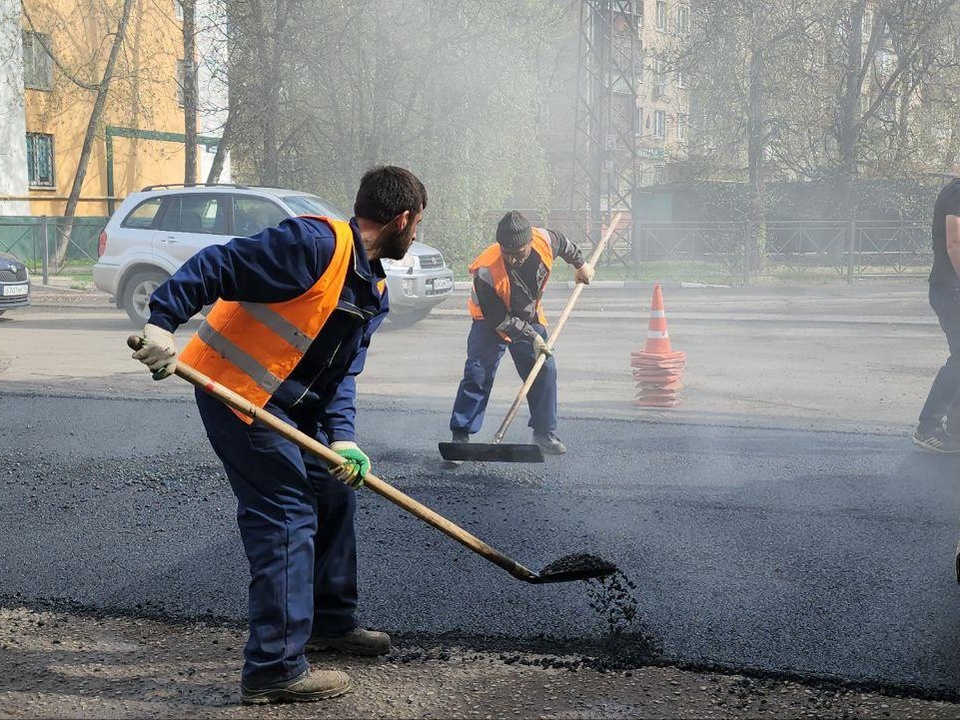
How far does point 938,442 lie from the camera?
20.6 ft

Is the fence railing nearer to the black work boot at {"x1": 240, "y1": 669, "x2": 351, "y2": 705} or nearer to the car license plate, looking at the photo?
the car license plate

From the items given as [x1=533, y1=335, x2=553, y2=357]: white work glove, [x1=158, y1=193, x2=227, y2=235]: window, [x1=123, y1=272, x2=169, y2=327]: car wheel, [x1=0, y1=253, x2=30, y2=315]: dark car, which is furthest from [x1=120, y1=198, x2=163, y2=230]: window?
[x1=533, y1=335, x2=553, y2=357]: white work glove

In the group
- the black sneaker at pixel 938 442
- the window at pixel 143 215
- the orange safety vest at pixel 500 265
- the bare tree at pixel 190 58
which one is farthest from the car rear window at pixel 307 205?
the black sneaker at pixel 938 442

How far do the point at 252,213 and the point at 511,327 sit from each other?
6.83 metres

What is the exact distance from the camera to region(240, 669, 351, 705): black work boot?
3109 millimetres

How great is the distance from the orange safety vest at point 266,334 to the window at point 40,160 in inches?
1032

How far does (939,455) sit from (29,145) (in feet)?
83.8

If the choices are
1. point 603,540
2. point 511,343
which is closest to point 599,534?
point 603,540

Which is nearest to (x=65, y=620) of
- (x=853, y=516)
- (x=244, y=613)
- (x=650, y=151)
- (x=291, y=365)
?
(x=244, y=613)

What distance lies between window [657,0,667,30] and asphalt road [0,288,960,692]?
2256 centimetres

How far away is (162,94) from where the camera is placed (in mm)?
27875

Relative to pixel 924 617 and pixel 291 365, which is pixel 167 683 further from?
pixel 924 617

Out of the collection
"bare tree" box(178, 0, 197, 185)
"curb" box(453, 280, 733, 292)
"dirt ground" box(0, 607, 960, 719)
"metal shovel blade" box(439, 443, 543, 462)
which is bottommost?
"dirt ground" box(0, 607, 960, 719)

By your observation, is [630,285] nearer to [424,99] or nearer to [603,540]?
[424,99]
